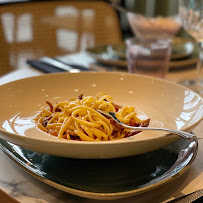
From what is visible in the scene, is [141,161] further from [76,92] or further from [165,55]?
[165,55]

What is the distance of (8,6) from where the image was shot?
1.83 meters

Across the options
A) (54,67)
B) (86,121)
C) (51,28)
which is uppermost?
(86,121)

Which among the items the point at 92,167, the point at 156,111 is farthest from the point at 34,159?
the point at 156,111

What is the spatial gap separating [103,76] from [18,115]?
0.71ft

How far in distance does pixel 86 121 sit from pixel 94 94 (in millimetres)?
181

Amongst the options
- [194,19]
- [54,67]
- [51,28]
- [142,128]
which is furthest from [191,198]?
[51,28]

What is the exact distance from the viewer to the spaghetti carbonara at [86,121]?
2.08ft

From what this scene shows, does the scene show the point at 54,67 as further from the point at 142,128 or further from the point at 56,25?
the point at 56,25

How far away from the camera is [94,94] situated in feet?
2.71

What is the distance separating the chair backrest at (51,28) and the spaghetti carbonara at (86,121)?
1.10 meters

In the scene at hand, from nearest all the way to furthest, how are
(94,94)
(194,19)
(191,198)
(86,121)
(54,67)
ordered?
(191,198)
(86,121)
(94,94)
(194,19)
(54,67)

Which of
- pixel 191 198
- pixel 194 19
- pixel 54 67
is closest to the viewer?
pixel 191 198

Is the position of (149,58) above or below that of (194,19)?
below

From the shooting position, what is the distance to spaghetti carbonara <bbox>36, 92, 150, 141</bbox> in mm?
635
